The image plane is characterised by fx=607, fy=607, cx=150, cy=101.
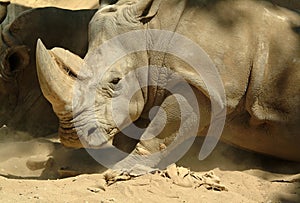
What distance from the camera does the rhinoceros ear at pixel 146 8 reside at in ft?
15.9

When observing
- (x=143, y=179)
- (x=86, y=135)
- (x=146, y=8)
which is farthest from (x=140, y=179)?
(x=146, y=8)

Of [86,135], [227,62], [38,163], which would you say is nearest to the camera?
[86,135]

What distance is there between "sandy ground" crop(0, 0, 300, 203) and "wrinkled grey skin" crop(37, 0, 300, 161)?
0.31 metres

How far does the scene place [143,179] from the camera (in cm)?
440

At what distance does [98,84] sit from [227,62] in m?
1.04

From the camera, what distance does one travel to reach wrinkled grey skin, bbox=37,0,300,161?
188 inches

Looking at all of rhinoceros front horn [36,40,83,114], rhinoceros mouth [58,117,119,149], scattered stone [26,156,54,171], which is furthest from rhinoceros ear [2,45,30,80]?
rhinoceros mouth [58,117,119,149]

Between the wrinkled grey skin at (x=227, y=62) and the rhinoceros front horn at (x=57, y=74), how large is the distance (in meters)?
0.13

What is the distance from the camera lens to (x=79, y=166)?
5.27 metres

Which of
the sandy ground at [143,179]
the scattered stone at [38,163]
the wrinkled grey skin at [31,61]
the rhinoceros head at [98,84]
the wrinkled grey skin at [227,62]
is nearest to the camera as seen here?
the sandy ground at [143,179]

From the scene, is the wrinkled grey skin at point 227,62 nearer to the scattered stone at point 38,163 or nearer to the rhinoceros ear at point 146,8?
the rhinoceros ear at point 146,8

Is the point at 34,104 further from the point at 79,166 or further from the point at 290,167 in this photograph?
the point at 290,167

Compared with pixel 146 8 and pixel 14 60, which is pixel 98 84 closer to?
pixel 146 8

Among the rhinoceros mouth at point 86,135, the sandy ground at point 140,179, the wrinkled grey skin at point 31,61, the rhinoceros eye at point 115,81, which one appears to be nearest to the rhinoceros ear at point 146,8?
the rhinoceros eye at point 115,81
